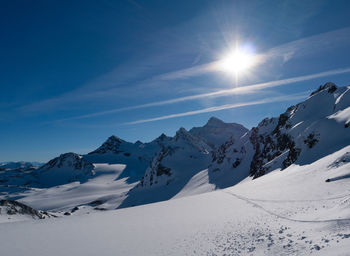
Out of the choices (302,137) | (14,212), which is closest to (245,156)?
(302,137)

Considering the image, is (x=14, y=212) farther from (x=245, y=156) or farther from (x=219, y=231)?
(x=245, y=156)

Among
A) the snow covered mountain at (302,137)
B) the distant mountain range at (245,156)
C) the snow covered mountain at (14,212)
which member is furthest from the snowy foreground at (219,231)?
the distant mountain range at (245,156)

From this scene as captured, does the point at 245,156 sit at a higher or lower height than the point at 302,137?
higher

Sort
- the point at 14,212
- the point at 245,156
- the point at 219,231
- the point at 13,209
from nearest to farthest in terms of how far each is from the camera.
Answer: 1. the point at 219,231
2. the point at 14,212
3. the point at 13,209
4. the point at 245,156

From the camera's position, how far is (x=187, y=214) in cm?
1681

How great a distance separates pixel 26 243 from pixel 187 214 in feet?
36.3

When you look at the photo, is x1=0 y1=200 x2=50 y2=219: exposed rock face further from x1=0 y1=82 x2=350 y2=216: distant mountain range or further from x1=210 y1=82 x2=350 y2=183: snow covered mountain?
x1=0 y1=82 x2=350 y2=216: distant mountain range

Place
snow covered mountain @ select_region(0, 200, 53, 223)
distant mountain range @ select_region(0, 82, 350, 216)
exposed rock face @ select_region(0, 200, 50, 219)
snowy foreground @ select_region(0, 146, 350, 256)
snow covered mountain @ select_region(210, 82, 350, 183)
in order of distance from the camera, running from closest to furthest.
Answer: snowy foreground @ select_region(0, 146, 350, 256) → snow covered mountain @ select_region(0, 200, 53, 223) → exposed rock face @ select_region(0, 200, 50, 219) → snow covered mountain @ select_region(210, 82, 350, 183) → distant mountain range @ select_region(0, 82, 350, 216)

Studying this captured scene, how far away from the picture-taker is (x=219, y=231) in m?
11.9

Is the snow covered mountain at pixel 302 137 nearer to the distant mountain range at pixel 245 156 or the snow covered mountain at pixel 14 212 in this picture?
the distant mountain range at pixel 245 156

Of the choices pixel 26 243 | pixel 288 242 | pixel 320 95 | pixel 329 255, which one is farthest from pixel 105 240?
pixel 320 95

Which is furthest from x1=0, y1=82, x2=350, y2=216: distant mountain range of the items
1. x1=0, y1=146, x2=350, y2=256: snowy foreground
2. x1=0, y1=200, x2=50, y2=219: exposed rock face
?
x1=0, y1=200, x2=50, y2=219: exposed rock face

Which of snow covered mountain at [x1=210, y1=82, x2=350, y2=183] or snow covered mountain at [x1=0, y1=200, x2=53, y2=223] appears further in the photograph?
snow covered mountain at [x1=210, y1=82, x2=350, y2=183]

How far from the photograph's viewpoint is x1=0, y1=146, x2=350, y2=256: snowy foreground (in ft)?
29.2
